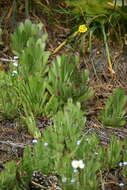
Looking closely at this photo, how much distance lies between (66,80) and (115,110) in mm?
405

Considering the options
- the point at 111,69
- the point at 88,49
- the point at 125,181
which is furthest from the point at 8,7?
the point at 125,181

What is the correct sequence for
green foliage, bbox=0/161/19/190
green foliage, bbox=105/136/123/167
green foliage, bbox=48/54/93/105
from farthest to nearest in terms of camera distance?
1. green foliage, bbox=48/54/93/105
2. green foliage, bbox=105/136/123/167
3. green foliage, bbox=0/161/19/190

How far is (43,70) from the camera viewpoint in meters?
3.59

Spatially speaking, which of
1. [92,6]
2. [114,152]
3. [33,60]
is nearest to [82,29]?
[92,6]

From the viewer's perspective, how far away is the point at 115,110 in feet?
10.6

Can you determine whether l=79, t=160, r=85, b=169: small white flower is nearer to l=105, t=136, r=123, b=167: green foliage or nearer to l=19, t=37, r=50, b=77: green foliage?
l=105, t=136, r=123, b=167: green foliage

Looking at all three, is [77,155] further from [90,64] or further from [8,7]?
[8,7]

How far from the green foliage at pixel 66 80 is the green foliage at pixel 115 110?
0.21 meters

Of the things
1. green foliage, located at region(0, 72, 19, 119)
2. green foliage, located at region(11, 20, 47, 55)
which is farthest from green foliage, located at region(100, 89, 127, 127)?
green foliage, located at region(11, 20, 47, 55)

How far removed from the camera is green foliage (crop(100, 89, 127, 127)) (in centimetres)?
323

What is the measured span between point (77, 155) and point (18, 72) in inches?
42.2

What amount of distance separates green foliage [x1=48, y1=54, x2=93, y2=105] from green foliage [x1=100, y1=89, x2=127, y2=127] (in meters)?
0.21

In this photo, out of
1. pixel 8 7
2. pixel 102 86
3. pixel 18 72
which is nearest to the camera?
pixel 18 72

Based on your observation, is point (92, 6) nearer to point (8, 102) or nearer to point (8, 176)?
point (8, 102)
